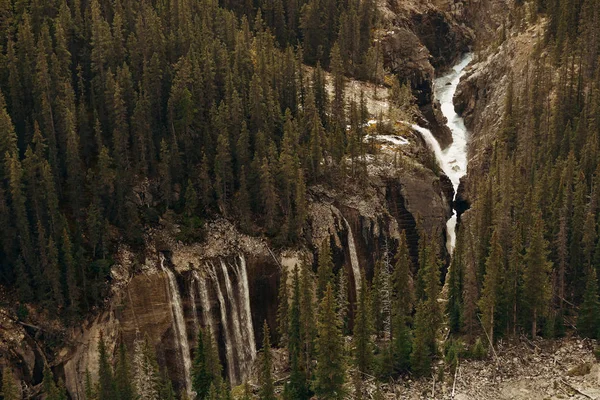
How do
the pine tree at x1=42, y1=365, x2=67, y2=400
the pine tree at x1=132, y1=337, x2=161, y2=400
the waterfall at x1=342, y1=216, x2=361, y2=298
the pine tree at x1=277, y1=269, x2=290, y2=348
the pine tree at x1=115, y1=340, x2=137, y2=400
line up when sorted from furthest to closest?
the waterfall at x1=342, y1=216, x2=361, y2=298 → the pine tree at x1=277, y1=269, x2=290, y2=348 → the pine tree at x1=132, y1=337, x2=161, y2=400 → the pine tree at x1=115, y1=340, x2=137, y2=400 → the pine tree at x1=42, y1=365, x2=67, y2=400

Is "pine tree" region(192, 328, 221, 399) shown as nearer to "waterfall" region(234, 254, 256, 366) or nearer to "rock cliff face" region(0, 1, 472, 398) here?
"rock cliff face" region(0, 1, 472, 398)

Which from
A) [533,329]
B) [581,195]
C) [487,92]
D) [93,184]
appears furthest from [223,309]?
[487,92]

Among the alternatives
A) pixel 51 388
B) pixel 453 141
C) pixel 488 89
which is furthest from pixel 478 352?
pixel 488 89

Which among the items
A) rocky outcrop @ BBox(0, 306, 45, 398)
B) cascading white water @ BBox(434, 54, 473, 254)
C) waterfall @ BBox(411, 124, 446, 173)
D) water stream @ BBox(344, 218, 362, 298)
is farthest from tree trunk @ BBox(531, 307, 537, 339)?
waterfall @ BBox(411, 124, 446, 173)

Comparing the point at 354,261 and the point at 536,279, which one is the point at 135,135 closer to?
the point at 354,261

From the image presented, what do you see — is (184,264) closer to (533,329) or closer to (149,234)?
(149,234)
